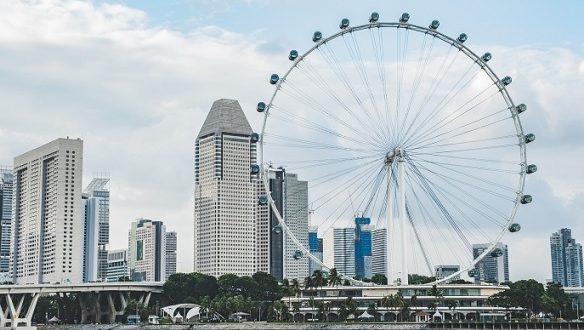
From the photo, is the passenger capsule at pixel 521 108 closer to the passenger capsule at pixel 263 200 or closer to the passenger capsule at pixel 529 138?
the passenger capsule at pixel 529 138

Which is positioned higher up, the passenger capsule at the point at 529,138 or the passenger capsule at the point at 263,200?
the passenger capsule at the point at 529,138

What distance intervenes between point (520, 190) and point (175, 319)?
81.2 m

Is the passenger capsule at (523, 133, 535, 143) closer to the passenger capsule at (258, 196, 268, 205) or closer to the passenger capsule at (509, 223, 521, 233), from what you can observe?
the passenger capsule at (509, 223, 521, 233)

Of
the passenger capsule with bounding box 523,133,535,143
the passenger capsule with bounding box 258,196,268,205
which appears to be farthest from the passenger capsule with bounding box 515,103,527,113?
the passenger capsule with bounding box 258,196,268,205

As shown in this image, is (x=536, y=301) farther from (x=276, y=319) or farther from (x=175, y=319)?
(x=175, y=319)

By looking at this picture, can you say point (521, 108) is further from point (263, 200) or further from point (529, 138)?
point (263, 200)

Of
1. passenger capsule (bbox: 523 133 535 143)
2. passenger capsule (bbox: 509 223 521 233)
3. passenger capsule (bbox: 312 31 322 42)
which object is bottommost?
passenger capsule (bbox: 509 223 521 233)

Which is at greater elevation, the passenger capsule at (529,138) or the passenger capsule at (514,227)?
the passenger capsule at (529,138)

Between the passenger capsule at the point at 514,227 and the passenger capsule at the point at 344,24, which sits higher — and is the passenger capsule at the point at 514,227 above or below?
below

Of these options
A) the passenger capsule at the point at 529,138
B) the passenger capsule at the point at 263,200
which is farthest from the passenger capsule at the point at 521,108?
the passenger capsule at the point at 263,200

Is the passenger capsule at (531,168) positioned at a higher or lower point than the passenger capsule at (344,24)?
lower

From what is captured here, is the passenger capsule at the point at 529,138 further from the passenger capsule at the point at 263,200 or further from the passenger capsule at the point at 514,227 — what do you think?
the passenger capsule at the point at 263,200

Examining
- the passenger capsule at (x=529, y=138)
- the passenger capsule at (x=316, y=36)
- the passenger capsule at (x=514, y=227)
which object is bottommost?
the passenger capsule at (x=514, y=227)

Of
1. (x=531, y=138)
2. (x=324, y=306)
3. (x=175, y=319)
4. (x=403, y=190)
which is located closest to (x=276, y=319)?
(x=324, y=306)
